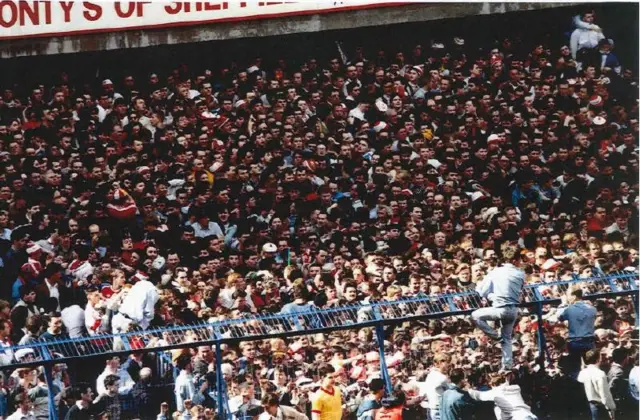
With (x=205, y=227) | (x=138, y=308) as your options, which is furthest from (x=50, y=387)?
(x=205, y=227)

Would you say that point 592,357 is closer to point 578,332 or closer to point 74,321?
point 578,332

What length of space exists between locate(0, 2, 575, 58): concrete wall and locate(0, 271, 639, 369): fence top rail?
4787mm

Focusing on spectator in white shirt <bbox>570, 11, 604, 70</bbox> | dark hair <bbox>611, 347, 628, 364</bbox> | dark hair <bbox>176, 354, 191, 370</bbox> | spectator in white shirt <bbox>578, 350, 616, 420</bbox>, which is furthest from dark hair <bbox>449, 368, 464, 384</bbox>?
spectator in white shirt <bbox>570, 11, 604, 70</bbox>

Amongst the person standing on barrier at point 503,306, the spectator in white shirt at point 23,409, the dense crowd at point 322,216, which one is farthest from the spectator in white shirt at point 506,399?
the spectator in white shirt at point 23,409

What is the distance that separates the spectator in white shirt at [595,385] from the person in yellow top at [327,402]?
7.58 feet

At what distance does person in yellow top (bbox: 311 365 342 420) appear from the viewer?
14.1m

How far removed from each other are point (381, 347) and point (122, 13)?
19.0 ft

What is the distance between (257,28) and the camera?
18.6 metres

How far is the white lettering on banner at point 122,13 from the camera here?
57.8 ft

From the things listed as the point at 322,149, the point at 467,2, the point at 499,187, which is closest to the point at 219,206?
the point at 322,149

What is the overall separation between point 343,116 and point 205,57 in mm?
1839

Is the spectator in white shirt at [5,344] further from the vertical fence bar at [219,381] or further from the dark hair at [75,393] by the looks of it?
the vertical fence bar at [219,381]

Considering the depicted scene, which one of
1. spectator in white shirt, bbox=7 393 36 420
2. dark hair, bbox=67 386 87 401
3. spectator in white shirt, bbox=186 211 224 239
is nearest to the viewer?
spectator in white shirt, bbox=7 393 36 420

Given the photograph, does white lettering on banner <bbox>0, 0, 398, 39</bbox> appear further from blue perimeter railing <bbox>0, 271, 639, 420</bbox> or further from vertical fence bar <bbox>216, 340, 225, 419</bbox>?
vertical fence bar <bbox>216, 340, 225, 419</bbox>
